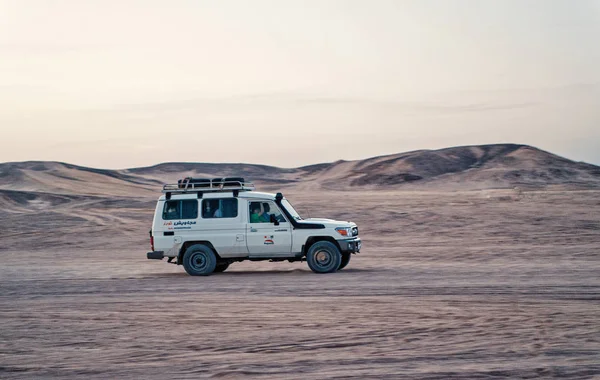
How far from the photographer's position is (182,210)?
2014 cm

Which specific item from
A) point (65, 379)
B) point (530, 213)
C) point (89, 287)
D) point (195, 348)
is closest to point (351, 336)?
point (195, 348)

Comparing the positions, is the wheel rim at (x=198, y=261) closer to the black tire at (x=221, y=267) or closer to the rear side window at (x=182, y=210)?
the rear side window at (x=182, y=210)

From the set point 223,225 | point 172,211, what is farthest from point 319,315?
point 172,211

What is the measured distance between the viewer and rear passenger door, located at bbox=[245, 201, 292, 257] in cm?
1986

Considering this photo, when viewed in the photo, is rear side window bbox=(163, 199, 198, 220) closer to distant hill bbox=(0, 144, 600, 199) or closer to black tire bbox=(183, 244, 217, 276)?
black tire bbox=(183, 244, 217, 276)

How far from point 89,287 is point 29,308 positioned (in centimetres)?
328

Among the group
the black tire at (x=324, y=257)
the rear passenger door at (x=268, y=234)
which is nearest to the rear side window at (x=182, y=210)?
the rear passenger door at (x=268, y=234)

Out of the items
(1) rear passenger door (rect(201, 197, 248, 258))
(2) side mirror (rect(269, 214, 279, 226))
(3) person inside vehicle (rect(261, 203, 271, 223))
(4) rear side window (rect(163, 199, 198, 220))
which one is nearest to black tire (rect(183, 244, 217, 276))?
(1) rear passenger door (rect(201, 197, 248, 258))

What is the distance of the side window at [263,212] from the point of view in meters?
19.9

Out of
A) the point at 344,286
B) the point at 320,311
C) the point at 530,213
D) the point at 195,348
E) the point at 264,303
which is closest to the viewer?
the point at 195,348

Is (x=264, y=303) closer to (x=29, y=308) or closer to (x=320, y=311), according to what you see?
(x=320, y=311)

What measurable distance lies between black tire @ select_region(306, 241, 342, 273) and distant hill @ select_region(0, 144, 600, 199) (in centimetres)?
3700

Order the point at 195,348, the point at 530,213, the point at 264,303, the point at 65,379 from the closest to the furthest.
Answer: the point at 65,379, the point at 195,348, the point at 264,303, the point at 530,213

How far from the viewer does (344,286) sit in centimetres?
1681
